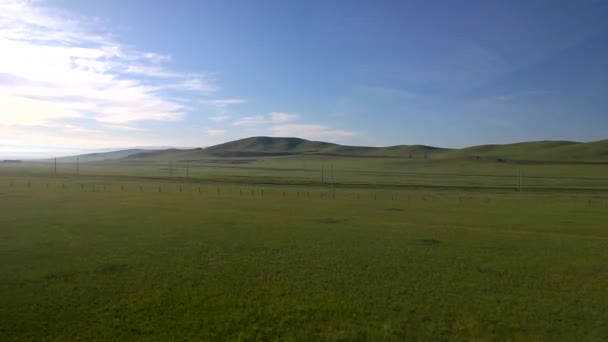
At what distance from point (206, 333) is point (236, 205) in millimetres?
29043

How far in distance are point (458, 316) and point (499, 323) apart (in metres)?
1.07

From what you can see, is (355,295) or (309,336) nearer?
(309,336)

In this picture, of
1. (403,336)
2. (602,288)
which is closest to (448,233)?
(602,288)

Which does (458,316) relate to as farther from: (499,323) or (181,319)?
(181,319)

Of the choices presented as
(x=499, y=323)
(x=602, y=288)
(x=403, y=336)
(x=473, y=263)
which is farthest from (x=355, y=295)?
(x=602, y=288)

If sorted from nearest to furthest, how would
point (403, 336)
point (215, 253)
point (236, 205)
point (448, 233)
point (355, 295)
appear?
point (403, 336) → point (355, 295) → point (215, 253) → point (448, 233) → point (236, 205)

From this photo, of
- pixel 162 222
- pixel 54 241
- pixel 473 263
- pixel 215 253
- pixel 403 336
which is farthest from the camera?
pixel 162 222

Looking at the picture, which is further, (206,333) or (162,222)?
(162,222)

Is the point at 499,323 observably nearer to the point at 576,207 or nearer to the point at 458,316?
the point at 458,316

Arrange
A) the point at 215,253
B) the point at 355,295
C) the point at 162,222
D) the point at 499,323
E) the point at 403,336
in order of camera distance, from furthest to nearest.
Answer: the point at 162,222 < the point at 215,253 < the point at 355,295 < the point at 499,323 < the point at 403,336

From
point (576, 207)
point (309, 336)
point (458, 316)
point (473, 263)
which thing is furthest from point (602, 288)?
point (576, 207)

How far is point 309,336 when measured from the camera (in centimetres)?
1154

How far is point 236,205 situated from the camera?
133ft

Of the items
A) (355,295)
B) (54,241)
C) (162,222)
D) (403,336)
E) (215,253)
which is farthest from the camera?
(162,222)
